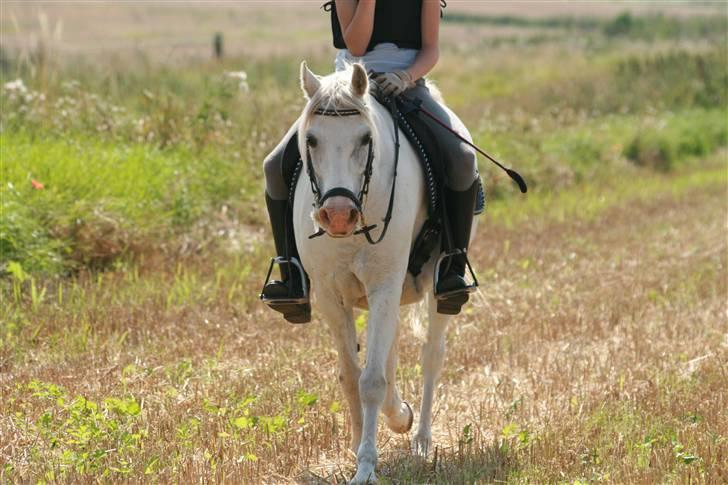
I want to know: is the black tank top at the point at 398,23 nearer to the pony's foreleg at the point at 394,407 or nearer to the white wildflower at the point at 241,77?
the pony's foreleg at the point at 394,407

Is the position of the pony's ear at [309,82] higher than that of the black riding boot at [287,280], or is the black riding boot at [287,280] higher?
the pony's ear at [309,82]

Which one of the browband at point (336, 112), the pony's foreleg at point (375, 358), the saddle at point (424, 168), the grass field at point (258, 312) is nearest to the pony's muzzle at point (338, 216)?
the browband at point (336, 112)

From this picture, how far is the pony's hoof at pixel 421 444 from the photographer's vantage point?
6242mm

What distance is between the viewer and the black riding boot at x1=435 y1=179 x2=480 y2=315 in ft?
20.4

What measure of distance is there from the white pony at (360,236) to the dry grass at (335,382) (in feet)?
1.27

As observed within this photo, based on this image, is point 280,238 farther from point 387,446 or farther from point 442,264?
point 387,446

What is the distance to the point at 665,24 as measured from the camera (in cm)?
4678

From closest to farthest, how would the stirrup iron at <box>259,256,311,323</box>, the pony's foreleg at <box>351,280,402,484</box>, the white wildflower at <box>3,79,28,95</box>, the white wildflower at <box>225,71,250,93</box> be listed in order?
the pony's foreleg at <box>351,280,402,484</box>, the stirrup iron at <box>259,256,311,323</box>, the white wildflower at <box>3,79,28,95</box>, the white wildflower at <box>225,71,250,93</box>

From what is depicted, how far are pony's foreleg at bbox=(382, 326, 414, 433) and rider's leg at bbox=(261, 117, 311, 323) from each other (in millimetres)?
549

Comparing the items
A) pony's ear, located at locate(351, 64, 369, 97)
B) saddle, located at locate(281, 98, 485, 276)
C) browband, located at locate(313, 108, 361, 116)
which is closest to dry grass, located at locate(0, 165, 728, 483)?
saddle, located at locate(281, 98, 485, 276)

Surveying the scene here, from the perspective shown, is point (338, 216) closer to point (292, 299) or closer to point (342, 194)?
point (342, 194)

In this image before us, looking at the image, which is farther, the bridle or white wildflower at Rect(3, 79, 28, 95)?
white wildflower at Rect(3, 79, 28, 95)

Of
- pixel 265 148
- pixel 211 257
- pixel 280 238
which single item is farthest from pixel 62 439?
pixel 265 148

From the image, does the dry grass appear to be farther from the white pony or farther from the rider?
the rider
